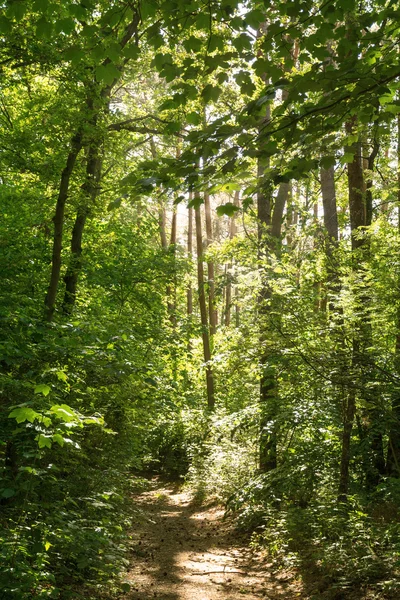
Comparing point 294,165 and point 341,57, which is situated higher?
point 341,57

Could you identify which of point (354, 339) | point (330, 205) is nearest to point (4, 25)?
point (354, 339)

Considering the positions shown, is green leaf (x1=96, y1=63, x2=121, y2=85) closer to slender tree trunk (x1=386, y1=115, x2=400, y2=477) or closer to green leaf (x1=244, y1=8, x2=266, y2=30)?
green leaf (x1=244, y1=8, x2=266, y2=30)

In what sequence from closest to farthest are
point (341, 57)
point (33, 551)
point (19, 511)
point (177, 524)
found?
point (341, 57) → point (33, 551) → point (19, 511) → point (177, 524)

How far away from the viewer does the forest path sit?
6591 mm

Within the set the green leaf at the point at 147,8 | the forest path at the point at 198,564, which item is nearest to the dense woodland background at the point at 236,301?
the green leaf at the point at 147,8

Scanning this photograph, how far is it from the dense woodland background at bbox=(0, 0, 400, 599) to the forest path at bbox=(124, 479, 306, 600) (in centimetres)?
38

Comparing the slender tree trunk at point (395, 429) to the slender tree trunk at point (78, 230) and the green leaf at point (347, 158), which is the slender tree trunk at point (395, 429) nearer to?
the green leaf at point (347, 158)

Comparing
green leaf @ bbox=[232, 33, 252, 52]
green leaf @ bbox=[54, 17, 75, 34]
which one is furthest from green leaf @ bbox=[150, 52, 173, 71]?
green leaf @ bbox=[54, 17, 75, 34]

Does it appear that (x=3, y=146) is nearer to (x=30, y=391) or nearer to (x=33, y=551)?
(x=30, y=391)

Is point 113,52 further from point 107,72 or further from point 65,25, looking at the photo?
point 65,25

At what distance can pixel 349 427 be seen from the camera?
674cm

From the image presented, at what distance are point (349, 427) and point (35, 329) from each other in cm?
412

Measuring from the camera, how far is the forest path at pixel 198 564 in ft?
21.6

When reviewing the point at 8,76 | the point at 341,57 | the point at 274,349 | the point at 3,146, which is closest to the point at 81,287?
the point at 3,146
